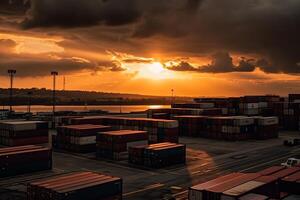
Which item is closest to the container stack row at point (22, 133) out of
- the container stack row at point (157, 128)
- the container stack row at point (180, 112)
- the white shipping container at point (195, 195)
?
the container stack row at point (157, 128)

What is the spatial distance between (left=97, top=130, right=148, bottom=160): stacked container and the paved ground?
6.89 ft

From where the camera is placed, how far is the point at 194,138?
10088cm

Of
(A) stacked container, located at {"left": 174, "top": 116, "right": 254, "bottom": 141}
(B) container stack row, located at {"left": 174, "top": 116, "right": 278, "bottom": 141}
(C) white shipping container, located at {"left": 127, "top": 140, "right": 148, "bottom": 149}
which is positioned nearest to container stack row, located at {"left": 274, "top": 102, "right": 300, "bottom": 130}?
(B) container stack row, located at {"left": 174, "top": 116, "right": 278, "bottom": 141}

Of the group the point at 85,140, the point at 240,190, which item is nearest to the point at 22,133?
the point at 85,140

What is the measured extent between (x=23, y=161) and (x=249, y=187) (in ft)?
119

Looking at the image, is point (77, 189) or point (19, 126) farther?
point (19, 126)

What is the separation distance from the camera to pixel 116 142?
66062mm

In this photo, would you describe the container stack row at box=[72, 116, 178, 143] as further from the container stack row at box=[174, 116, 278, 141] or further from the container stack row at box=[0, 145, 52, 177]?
the container stack row at box=[0, 145, 52, 177]

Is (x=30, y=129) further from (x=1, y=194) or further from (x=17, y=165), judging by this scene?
(x=1, y=194)

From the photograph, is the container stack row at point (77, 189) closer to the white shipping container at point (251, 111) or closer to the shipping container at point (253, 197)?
the shipping container at point (253, 197)

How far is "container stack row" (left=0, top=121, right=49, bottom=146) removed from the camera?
81688 mm

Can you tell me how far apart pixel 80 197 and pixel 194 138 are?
70.2 meters

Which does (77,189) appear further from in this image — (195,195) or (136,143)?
(136,143)

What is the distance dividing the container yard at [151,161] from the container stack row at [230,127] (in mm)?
259
